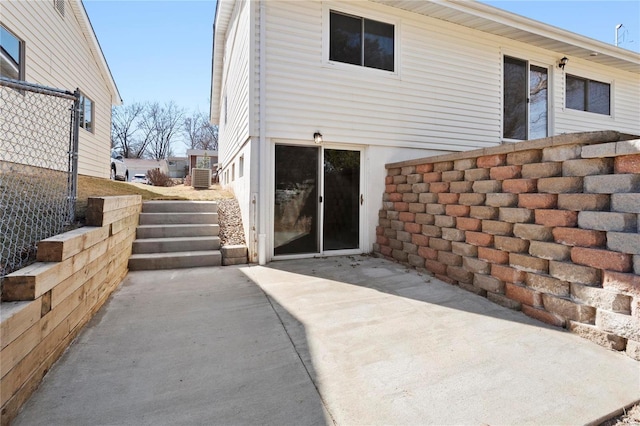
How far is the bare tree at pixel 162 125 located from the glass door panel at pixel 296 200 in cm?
3834

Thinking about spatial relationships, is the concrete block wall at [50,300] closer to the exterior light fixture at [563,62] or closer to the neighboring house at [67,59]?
the neighboring house at [67,59]

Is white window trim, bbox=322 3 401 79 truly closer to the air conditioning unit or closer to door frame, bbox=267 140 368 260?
door frame, bbox=267 140 368 260

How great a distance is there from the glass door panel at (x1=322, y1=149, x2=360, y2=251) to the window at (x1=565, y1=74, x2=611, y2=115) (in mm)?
6277

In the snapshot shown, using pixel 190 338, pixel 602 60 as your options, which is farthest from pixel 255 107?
pixel 602 60

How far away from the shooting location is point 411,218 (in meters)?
5.05

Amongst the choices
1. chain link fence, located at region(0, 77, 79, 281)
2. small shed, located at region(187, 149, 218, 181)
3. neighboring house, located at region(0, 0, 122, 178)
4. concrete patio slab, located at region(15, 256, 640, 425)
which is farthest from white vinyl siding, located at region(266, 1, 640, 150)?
small shed, located at region(187, 149, 218, 181)

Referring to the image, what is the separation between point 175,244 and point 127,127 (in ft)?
129

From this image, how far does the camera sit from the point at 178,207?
5848 millimetres

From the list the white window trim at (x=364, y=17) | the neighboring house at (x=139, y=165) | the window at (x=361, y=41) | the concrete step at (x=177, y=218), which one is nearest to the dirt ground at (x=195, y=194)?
the concrete step at (x=177, y=218)

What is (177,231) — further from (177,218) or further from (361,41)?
(361,41)

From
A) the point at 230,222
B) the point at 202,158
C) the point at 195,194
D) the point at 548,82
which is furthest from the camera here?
the point at 202,158

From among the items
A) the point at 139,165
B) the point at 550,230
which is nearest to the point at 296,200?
the point at 550,230

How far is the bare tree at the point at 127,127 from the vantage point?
117 feet

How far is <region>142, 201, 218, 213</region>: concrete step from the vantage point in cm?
570
